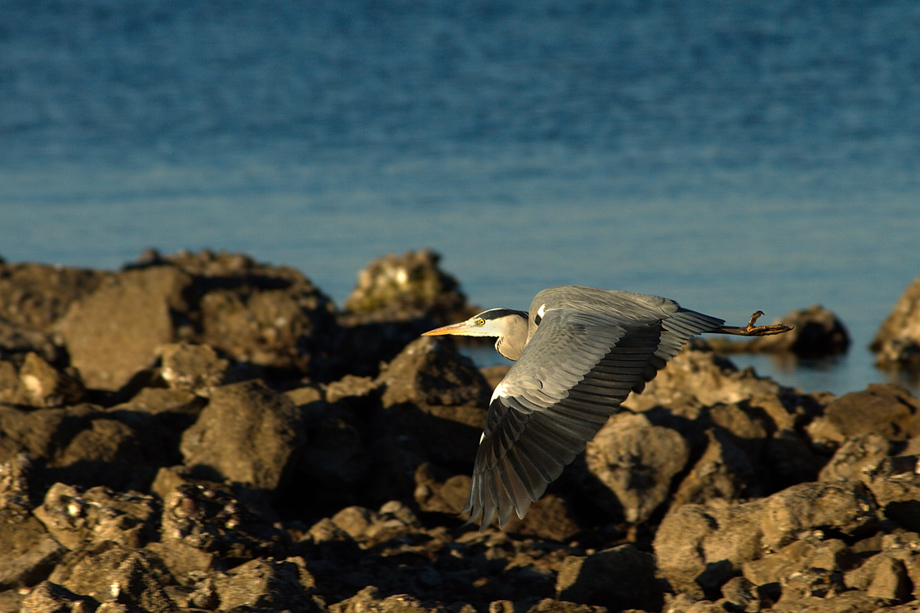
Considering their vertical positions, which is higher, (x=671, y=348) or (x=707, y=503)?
(x=671, y=348)

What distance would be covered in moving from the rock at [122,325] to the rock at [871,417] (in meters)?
4.16

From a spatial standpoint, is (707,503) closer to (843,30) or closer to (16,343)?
(16,343)

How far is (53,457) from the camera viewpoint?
5.35m

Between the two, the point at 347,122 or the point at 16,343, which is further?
the point at 347,122

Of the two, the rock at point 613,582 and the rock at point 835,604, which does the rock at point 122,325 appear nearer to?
the rock at point 613,582

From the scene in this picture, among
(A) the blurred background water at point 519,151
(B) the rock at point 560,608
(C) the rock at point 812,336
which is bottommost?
(B) the rock at point 560,608

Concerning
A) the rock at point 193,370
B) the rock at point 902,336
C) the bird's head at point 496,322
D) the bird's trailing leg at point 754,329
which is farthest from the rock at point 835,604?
the rock at point 902,336

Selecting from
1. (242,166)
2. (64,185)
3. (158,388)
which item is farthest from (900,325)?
(64,185)

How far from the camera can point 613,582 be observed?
4484mm

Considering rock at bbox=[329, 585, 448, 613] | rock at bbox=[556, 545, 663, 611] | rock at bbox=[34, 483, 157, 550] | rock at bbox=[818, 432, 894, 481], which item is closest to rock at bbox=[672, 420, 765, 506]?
rock at bbox=[818, 432, 894, 481]

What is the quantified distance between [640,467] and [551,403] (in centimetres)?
146

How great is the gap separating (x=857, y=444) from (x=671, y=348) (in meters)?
0.99

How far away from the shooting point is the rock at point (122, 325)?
7.57m

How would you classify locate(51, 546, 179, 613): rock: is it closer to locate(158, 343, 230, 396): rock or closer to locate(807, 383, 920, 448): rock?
locate(158, 343, 230, 396): rock
